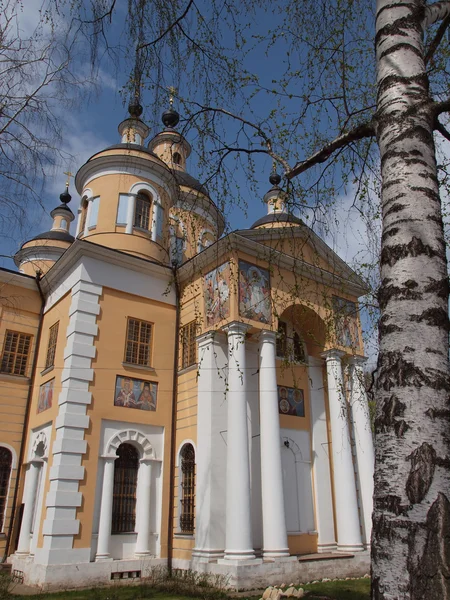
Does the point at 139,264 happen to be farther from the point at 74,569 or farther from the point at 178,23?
the point at 178,23

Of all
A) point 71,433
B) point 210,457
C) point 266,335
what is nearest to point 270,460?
point 210,457

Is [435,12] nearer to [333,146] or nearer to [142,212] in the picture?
[333,146]

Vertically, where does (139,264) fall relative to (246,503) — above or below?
above

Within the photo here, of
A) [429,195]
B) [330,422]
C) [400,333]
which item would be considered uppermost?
[330,422]

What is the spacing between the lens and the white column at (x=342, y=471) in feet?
48.0

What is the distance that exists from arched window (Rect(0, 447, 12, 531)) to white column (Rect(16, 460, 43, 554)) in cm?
69

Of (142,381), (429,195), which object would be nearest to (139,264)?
(142,381)

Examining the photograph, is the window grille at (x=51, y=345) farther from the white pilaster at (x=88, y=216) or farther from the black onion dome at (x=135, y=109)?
the black onion dome at (x=135, y=109)

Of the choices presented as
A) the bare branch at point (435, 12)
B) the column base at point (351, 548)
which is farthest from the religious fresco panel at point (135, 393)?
the bare branch at point (435, 12)

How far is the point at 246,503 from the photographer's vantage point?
1214 centimetres

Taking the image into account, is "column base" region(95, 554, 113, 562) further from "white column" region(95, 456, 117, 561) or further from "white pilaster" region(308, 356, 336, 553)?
"white pilaster" region(308, 356, 336, 553)

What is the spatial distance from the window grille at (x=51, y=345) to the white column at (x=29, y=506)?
2909 millimetres

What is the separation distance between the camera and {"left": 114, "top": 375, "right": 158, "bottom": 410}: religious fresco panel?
1428cm

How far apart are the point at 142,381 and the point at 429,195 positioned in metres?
12.6
